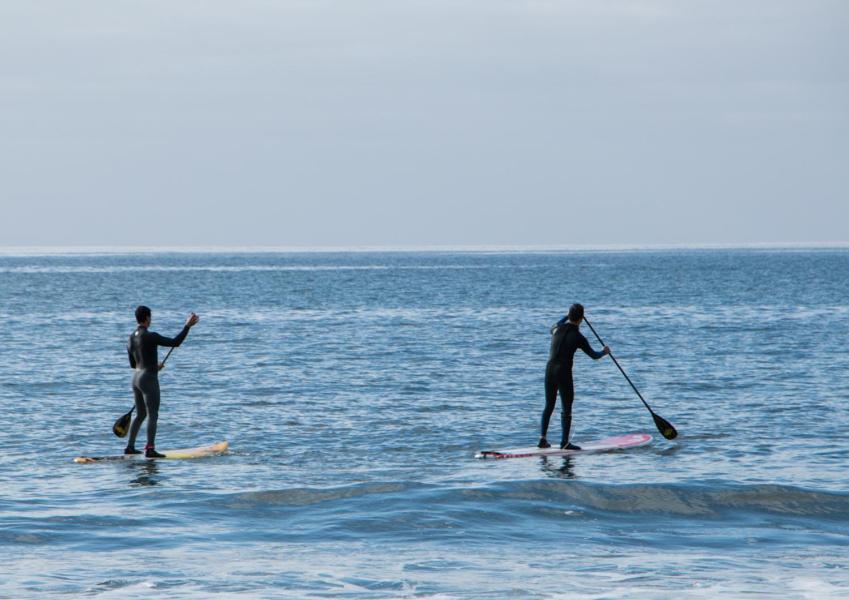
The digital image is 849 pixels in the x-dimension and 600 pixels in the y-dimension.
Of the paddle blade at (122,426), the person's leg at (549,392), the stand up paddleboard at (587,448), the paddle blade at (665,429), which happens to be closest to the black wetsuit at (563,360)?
the person's leg at (549,392)

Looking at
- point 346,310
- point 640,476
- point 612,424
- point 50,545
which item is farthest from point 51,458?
point 346,310

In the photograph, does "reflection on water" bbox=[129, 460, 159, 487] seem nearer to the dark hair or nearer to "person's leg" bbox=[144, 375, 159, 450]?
"person's leg" bbox=[144, 375, 159, 450]

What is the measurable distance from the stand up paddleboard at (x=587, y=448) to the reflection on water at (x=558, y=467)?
21 cm

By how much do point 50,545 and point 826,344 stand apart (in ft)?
110

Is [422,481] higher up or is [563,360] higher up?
[563,360]

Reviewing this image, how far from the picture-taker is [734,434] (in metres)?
20.8

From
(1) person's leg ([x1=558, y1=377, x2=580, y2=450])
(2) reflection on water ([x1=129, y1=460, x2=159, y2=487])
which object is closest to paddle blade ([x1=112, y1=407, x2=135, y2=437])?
(2) reflection on water ([x1=129, y1=460, x2=159, y2=487])

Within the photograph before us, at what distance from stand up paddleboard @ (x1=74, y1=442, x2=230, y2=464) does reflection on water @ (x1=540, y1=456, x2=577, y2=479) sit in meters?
5.05

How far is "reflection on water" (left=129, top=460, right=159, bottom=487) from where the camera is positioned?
16219 millimetres

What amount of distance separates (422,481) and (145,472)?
4070mm

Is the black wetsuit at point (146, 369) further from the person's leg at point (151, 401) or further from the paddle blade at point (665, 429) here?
the paddle blade at point (665, 429)

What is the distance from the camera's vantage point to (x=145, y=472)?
56.0 feet

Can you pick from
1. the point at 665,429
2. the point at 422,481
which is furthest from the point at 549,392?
the point at 422,481

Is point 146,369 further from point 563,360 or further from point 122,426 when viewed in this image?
point 563,360
